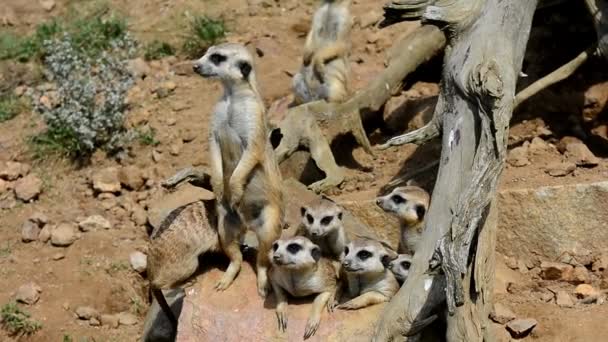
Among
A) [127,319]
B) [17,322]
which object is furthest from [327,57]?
[17,322]

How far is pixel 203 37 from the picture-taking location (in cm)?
817

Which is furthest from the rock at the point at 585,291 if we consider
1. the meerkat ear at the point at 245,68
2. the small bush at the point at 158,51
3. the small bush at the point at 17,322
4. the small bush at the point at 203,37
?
the small bush at the point at 158,51

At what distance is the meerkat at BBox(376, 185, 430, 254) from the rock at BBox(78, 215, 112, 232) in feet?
6.90

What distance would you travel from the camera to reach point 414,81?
7.09m

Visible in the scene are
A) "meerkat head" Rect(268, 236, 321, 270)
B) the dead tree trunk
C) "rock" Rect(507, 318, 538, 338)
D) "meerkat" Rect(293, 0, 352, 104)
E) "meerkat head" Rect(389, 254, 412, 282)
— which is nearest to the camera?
the dead tree trunk

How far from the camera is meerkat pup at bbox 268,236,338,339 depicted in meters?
4.75

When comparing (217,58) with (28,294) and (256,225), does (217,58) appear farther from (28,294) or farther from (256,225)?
(28,294)

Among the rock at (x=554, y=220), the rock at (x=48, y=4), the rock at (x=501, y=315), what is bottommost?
the rock at (x=48, y=4)

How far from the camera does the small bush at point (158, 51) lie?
27.1ft

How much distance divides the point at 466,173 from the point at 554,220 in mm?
815

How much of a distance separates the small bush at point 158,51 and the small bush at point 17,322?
2.81 meters

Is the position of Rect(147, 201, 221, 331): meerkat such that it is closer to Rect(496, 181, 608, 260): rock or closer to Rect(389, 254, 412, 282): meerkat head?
Rect(389, 254, 412, 282): meerkat head

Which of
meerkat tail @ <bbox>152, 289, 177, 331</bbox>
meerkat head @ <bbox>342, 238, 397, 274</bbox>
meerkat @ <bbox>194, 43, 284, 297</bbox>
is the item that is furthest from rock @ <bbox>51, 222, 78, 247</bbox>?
meerkat head @ <bbox>342, 238, 397, 274</bbox>

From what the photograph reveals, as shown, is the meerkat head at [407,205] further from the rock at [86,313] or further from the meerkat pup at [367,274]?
the rock at [86,313]
